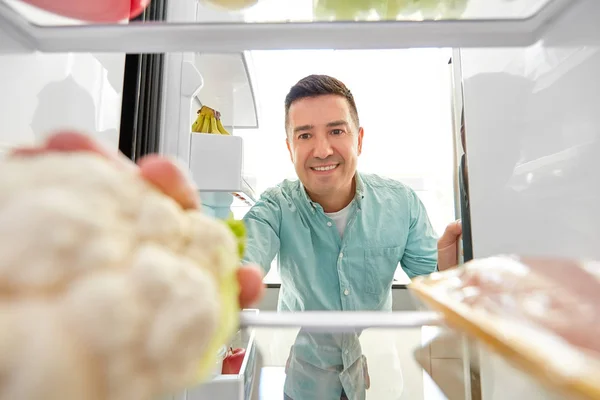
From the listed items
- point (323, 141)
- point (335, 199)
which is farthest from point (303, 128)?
point (335, 199)

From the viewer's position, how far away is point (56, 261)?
20cm

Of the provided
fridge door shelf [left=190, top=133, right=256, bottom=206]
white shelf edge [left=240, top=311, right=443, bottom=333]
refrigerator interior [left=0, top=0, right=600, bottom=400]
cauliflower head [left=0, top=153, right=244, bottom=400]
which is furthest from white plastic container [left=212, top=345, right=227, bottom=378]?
cauliflower head [left=0, top=153, right=244, bottom=400]

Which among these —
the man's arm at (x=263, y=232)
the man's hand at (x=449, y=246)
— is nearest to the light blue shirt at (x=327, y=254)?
the man's arm at (x=263, y=232)

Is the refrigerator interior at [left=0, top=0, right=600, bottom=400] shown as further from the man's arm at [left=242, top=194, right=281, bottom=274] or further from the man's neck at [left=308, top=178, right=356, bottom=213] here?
the man's neck at [left=308, top=178, right=356, bottom=213]

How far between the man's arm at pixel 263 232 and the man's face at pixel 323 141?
0.15m

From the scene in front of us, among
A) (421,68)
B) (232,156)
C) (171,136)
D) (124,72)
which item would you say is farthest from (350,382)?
(421,68)

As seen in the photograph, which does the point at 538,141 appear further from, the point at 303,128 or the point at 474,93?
the point at 303,128

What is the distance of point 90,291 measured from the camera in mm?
201

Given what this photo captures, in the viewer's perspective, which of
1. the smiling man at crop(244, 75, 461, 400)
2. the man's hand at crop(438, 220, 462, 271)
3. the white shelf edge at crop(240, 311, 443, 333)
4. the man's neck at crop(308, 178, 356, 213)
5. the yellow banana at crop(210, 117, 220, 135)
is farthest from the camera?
the man's neck at crop(308, 178, 356, 213)

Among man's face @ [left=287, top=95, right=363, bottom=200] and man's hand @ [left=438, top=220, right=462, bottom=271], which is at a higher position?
man's face @ [left=287, top=95, right=363, bottom=200]

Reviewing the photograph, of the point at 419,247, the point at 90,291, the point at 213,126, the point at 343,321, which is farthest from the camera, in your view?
the point at 419,247

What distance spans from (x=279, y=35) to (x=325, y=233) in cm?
88

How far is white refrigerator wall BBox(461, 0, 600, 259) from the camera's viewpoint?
469 mm

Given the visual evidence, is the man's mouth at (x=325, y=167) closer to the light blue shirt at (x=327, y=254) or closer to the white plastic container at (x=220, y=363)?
the light blue shirt at (x=327, y=254)
